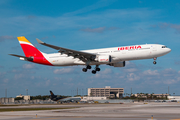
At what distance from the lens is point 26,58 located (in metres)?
59.0

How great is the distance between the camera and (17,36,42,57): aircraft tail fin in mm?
60394

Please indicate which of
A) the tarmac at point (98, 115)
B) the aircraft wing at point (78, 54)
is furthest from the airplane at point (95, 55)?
the tarmac at point (98, 115)

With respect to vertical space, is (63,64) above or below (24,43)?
below

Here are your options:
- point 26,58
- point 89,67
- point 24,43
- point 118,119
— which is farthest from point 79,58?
point 118,119

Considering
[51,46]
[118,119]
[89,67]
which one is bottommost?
[118,119]

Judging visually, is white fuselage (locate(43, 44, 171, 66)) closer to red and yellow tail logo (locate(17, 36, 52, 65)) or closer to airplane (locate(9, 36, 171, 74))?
airplane (locate(9, 36, 171, 74))

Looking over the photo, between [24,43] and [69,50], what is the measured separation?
19.4 m

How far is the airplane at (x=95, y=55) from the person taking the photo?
48656mm

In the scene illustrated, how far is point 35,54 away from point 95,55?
17.3m

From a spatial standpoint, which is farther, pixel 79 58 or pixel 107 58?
pixel 79 58

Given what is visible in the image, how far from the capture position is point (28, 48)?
6178 centimetres

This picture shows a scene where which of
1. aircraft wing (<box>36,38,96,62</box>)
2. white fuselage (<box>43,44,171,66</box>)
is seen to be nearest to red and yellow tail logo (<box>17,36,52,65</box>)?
aircraft wing (<box>36,38,96,62</box>)

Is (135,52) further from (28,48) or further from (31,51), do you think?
(28,48)

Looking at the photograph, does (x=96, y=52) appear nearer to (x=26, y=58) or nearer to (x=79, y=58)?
(x=79, y=58)
